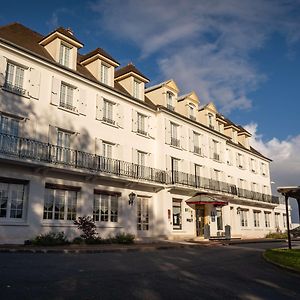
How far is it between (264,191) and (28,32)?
106 feet

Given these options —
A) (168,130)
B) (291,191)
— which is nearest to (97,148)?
(168,130)

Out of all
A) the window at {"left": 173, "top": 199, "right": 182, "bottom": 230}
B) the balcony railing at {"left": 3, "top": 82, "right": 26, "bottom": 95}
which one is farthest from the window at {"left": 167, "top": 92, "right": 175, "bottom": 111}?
the balcony railing at {"left": 3, "top": 82, "right": 26, "bottom": 95}

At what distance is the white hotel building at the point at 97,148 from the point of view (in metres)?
17.8

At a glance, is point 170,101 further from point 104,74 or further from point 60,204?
point 60,204

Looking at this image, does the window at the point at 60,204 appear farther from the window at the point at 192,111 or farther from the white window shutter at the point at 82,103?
the window at the point at 192,111

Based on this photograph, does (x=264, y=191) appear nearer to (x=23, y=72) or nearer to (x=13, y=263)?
(x=23, y=72)

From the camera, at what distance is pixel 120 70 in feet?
89.1

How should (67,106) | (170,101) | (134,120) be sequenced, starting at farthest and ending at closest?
(170,101) → (134,120) → (67,106)

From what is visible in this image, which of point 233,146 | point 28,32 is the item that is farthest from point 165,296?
point 233,146

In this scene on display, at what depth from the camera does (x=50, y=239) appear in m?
17.5

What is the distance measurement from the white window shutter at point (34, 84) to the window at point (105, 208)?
6665 millimetres

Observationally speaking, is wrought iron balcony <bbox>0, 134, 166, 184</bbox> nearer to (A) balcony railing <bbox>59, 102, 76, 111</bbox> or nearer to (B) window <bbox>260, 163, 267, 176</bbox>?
(A) balcony railing <bbox>59, 102, 76, 111</bbox>

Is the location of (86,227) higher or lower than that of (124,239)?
higher

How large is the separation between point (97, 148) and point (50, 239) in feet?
20.9
